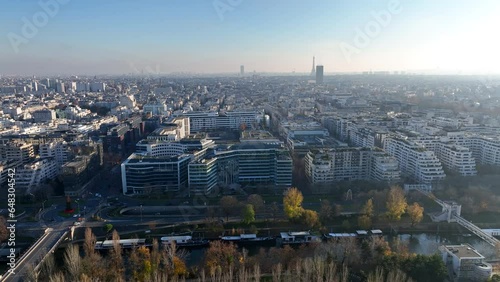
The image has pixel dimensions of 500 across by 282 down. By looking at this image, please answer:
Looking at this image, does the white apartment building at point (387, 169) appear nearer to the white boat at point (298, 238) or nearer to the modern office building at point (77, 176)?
the white boat at point (298, 238)

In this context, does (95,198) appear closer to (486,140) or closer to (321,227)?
(321,227)

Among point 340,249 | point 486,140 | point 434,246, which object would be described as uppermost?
point 486,140

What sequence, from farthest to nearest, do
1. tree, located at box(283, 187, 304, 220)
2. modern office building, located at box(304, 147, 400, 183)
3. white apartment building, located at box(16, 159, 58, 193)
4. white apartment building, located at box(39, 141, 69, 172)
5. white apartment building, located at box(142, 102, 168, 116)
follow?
white apartment building, located at box(142, 102, 168, 116)
white apartment building, located at box(39, 141, 69, 172)
modern office building, located at box(304, 147, 400, 183)
white apartment building, located at box(16, 159, 58, 193)
tree, located at box(283, 187, 304, 220)

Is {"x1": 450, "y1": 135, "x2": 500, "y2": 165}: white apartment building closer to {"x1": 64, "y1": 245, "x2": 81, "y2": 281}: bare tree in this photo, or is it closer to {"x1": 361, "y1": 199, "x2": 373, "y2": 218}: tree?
{"x1": 361, "y1": 199, "x2": 373, "y2": 218}: tree

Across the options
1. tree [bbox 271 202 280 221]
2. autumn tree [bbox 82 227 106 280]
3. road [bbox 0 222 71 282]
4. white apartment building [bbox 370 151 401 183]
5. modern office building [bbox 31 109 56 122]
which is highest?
modern office building [bbox 31 109 56 122]

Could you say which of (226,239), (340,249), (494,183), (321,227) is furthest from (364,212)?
(494,183)

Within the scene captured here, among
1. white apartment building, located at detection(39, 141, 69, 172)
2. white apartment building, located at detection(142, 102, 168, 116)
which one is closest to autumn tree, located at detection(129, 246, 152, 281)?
white apartment building, located at detection(39, 141, 69, 172)
